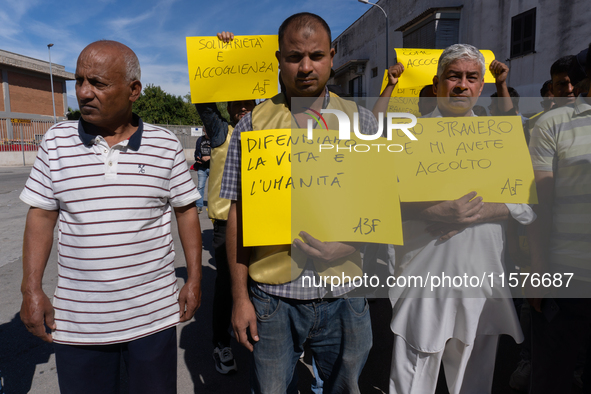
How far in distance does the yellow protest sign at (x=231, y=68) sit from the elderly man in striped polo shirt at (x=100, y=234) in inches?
26.3

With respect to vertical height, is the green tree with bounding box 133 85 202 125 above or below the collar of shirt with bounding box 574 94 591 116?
above

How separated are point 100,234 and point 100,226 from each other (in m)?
0.03

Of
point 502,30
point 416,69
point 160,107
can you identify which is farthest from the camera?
point 160,107

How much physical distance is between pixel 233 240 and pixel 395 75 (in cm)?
174

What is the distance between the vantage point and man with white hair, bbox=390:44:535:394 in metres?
1.63

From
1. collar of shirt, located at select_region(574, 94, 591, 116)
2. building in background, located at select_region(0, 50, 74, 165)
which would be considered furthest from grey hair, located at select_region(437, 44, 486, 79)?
building in background, located at select_region(0, 50, 74, 165)

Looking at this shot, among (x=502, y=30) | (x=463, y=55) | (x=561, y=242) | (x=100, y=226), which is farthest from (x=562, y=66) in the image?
(x=502, y=30)

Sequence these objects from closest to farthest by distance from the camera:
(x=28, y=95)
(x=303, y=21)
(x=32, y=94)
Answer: (x=303, y=21) → (x=28, y=95) → (x=32, y=94)

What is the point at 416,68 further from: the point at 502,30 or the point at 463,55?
the point at 502,30

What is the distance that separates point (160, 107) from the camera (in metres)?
42.9

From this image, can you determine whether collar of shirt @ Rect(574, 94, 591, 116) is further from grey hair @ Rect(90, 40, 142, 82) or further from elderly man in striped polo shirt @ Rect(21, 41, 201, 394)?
grey hair @ Rect(90, 40, 142, 82)

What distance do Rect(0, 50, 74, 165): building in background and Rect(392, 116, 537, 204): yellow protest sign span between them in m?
29.4

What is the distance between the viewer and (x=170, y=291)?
1.69 m

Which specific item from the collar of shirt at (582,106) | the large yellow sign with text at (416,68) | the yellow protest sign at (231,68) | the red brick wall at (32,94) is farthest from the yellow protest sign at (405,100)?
the red brick wall at (32,94)
